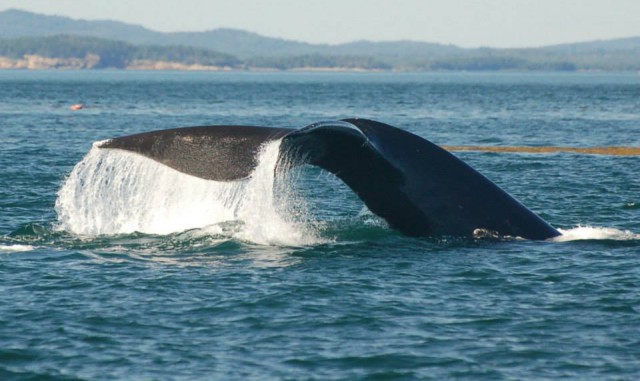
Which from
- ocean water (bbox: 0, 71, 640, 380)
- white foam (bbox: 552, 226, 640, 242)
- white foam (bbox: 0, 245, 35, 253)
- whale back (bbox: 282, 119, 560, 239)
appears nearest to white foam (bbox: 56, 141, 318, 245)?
ocean water (bbox: 0, 71, 640, 380)

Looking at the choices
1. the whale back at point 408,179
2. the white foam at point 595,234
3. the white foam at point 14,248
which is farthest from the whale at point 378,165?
the white foam at point 14,248

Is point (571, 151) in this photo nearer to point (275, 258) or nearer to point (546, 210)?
point (546, 210)

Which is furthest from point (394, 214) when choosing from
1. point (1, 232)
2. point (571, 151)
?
point (571, 151)

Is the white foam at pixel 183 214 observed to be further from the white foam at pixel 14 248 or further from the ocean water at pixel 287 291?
the white foam at pixel 14 248

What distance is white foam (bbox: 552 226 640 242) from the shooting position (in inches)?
590

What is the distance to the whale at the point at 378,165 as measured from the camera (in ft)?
38.9

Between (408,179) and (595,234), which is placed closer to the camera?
Result: (408,179)

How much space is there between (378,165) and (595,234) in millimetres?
4303

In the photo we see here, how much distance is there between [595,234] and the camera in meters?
15.4

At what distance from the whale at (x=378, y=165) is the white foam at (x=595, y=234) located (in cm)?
83

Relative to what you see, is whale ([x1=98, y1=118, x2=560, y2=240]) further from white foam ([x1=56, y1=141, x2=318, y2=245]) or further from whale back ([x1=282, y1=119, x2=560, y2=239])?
white foam ([x1=56, y1=141, x2=318, y2=245])

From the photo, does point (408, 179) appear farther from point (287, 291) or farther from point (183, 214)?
point (183, 214)

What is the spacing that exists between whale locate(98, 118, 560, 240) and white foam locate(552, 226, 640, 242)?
2.73ft

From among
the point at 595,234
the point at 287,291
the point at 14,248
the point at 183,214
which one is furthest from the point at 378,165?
the point at 14,248
